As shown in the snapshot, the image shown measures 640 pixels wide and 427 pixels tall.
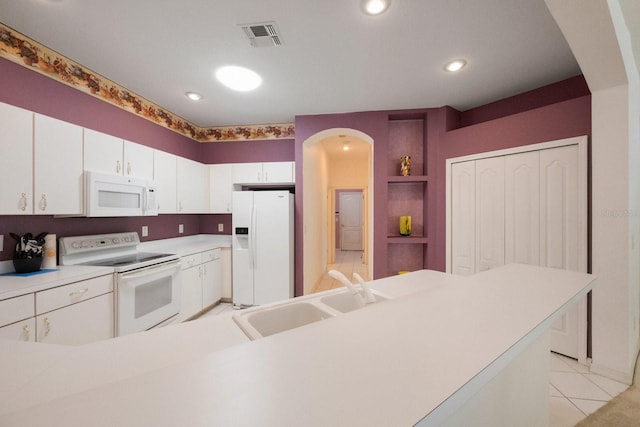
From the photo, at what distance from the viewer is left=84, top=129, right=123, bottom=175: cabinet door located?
207 cm

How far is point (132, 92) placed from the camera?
2736 millimetres

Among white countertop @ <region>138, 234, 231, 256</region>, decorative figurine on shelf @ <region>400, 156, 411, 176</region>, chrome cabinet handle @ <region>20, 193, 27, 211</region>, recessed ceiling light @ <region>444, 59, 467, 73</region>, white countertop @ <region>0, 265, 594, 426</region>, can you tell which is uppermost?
recessed ceiling light @ <region>444, 59, 467, 73</region>

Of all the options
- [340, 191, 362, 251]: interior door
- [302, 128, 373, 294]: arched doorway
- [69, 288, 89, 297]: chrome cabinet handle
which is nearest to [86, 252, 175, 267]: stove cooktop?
[69, 288, 89, 297]: chrome cabinet handle

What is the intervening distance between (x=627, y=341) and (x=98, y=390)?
10.1ft

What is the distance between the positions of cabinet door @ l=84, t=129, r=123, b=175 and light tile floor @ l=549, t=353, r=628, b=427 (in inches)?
155

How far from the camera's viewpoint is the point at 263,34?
5.95ft

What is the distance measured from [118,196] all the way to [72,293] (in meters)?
1.00

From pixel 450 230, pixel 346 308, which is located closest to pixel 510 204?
pixel 450 230

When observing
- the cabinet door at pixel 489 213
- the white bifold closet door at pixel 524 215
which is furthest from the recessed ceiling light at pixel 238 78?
the cabinet door at pixel 489 213

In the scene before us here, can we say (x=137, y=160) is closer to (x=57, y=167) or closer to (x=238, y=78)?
(x=57, y=167)

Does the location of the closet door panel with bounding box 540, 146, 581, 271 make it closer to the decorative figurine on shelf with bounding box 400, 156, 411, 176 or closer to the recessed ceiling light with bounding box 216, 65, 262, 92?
the decorative figurine on shelf with bounding box 400, 156, 411, 176

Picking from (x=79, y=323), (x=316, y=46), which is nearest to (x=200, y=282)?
(x=79, y=323)

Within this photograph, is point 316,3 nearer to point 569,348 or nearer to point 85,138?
point 85,138

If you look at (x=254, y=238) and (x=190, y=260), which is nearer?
(x=190, y=260)
